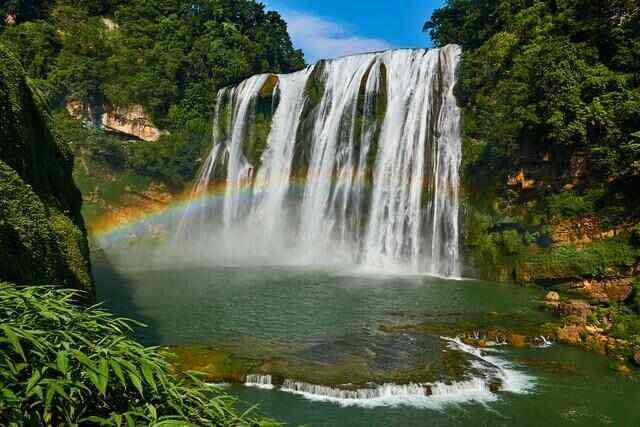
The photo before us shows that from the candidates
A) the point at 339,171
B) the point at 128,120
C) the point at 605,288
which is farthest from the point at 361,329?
the point at 128,120

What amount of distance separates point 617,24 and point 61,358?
825 inches

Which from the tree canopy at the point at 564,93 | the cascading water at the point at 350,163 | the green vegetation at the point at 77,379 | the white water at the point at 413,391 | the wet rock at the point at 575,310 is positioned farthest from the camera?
the cascading water at the point at 350,163

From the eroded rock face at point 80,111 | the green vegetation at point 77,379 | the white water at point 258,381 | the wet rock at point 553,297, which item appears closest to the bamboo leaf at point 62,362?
the green vegetation at point 77,379

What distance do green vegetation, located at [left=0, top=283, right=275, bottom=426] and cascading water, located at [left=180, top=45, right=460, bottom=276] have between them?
784 inches

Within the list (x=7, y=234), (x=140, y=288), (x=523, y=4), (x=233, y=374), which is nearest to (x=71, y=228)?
(x=7, y=234)

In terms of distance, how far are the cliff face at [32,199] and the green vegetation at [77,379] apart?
440cm

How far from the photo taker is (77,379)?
2.77 metres

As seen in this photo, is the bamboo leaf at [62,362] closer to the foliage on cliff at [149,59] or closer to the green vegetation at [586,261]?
the green vegetation at [586,261]

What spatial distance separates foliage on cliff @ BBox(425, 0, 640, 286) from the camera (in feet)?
57.2

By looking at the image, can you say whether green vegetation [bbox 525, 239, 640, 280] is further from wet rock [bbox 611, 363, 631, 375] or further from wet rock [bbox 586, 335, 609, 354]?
wet rock [bbox 611, 363, 631, 375]

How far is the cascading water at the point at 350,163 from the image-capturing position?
23.7 meters

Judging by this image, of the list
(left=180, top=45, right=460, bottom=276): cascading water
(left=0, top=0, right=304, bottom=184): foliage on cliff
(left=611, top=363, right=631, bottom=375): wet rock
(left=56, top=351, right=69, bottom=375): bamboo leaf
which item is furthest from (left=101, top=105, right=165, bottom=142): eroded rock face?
(left=56, top=351, right=69, bottom=375): bamboo leaf

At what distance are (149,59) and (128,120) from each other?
497cm

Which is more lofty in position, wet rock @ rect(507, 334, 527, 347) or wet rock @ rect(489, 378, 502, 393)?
wet rock @ rect(507, 334, 527, 347)
